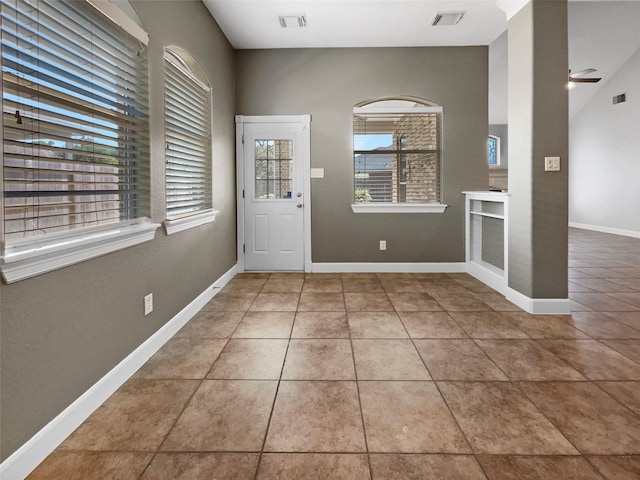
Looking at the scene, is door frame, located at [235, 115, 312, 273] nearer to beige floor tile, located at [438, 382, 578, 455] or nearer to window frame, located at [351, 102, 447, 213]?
window frame, located at [351, 102, 447, 213]

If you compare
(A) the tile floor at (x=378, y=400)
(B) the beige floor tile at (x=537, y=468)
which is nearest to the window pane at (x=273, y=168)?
(A) the tile floor at (x=378, y=400)

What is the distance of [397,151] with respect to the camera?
4.61 meters

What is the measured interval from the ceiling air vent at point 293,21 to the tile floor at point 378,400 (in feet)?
9.55

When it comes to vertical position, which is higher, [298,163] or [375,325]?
[298,163]

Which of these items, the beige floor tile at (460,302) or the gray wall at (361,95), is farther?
the gray wall at (361,95)

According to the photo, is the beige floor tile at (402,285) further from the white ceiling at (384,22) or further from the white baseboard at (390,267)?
the white ceiling at (384,22)

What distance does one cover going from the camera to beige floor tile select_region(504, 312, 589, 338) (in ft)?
8.41

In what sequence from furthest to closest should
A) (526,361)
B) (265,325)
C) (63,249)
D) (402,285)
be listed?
(402,285) < (265,325) < (526,361) < (63,249)

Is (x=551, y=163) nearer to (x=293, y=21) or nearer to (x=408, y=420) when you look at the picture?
(x=408, y=420)

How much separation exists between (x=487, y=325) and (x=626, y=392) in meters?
0.99

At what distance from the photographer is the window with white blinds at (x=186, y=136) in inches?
105

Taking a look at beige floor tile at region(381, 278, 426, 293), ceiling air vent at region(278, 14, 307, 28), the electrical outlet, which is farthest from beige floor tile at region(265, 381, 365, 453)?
ceiling air vent at region(278, 14, 307, 28)

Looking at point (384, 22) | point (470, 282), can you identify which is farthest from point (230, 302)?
point (384, 22)

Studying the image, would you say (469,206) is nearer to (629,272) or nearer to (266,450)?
(629,272)
